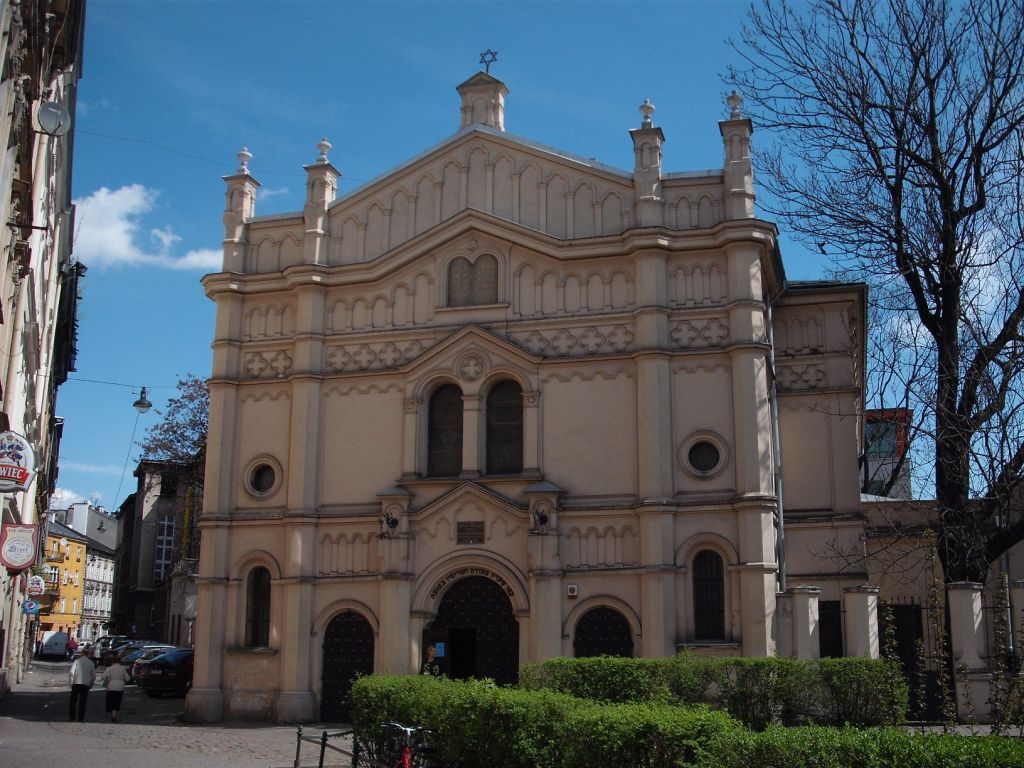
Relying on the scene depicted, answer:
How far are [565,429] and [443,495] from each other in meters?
3.24

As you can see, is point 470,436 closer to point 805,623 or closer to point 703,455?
point 703,455

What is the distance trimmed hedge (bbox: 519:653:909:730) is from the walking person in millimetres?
12020

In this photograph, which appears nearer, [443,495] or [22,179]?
[22,179]

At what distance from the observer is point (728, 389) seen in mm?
24812

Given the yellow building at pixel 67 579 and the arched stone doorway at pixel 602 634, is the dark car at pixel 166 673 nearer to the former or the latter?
the arched stone doorway at pixel 602 634

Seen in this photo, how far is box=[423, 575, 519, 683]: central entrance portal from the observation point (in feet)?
81.6

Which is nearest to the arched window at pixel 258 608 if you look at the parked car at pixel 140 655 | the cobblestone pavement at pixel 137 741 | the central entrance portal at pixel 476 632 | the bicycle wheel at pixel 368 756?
the cobblestone pavement at pixel 137 741

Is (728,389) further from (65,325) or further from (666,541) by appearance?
(65,325)

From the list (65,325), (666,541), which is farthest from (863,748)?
(65,325)

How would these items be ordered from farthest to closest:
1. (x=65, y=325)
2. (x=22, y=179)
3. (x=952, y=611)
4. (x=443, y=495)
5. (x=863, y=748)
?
(x=65, y=325), (x=443, y=495), (x=952, y=611), (x=22, y=179), (x=863, y=748)

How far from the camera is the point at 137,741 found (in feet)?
71.4

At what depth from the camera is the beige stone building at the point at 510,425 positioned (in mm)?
24406

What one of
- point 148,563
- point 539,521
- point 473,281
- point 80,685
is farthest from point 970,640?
point 148,563

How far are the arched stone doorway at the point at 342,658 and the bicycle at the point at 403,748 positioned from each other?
1150cm
